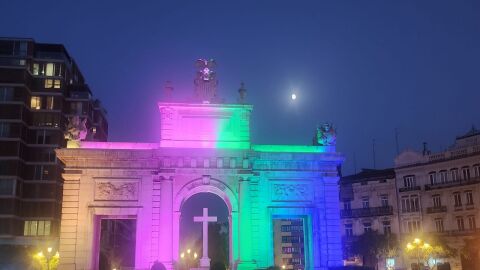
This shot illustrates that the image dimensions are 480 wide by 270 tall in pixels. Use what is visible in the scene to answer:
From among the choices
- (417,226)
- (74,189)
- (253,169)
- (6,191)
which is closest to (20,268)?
(6,191)

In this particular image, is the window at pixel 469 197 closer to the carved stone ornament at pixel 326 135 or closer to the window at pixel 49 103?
the carved stone ornament at pixel 326 135

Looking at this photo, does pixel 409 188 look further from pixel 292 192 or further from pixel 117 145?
pixel 117 145

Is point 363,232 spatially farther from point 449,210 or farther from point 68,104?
point 68,104

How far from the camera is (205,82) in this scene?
3525 centimetres

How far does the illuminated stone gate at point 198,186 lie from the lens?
1289 inches

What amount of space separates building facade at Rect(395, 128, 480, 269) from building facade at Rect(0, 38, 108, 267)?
3881 cm

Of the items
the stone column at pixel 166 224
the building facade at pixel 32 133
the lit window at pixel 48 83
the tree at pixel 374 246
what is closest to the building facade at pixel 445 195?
the tree at pixel 374 246

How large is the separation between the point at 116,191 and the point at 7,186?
115 ft

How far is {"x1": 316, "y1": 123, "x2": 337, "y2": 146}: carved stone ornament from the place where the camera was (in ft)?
118

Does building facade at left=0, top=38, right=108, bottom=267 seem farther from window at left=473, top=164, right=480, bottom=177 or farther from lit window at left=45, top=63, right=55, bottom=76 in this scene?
window at left=473, top=164, right=480, bottom=177

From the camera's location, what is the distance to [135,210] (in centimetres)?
3319

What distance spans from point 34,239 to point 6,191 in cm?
651

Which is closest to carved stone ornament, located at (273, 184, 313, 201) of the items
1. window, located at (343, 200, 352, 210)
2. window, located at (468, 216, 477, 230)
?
window, located at (468, 216, 477, 230)

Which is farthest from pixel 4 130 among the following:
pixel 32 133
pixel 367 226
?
pixel 367 226
